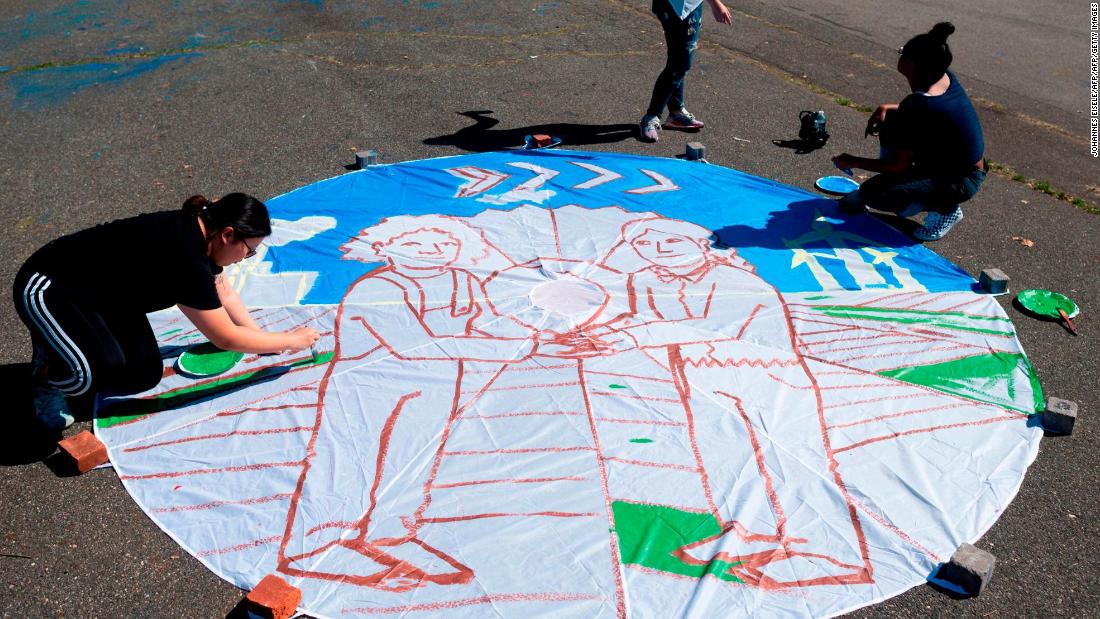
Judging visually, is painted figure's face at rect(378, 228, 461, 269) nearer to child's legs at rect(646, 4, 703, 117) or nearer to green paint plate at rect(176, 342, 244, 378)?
green paint plate at rect(176, 342, 244, 378)

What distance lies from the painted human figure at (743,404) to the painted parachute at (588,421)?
0.04ft

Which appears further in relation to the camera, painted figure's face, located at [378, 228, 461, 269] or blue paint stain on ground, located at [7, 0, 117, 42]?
blue paint stain on ground, located at [7, 0, 117, 42]

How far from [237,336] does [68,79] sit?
5980 millimetres

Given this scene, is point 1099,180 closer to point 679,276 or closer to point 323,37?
point 679,276

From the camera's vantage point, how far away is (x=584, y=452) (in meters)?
3.63

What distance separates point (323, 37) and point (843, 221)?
629 centimetres

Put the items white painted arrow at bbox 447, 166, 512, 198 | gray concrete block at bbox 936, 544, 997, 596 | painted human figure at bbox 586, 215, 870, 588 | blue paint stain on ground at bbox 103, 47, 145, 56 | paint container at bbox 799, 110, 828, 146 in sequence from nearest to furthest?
gray concrete block at bbox 936, 544, 997, 596, painted human figure at bbox 586, 215, 870, 588, white painted arrow at bbox 447, 166, 512, 198, paint container at bbox 799, 110, 828, 146, blue paint stain on ground at bbox 103, 47, 145, 56

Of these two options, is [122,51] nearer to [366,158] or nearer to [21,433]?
[366,158]

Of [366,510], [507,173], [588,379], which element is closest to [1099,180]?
[507,173]

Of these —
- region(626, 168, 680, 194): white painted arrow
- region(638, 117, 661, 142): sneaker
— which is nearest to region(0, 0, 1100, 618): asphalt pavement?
region(638, 117, 661, 142): sneaker

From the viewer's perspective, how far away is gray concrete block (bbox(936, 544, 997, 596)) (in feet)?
10.2

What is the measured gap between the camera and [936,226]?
5.60 metres

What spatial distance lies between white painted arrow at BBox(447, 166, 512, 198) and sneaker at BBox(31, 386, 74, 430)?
2.78 meters

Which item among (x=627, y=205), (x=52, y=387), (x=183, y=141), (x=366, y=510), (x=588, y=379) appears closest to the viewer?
(x=366, y=510)
